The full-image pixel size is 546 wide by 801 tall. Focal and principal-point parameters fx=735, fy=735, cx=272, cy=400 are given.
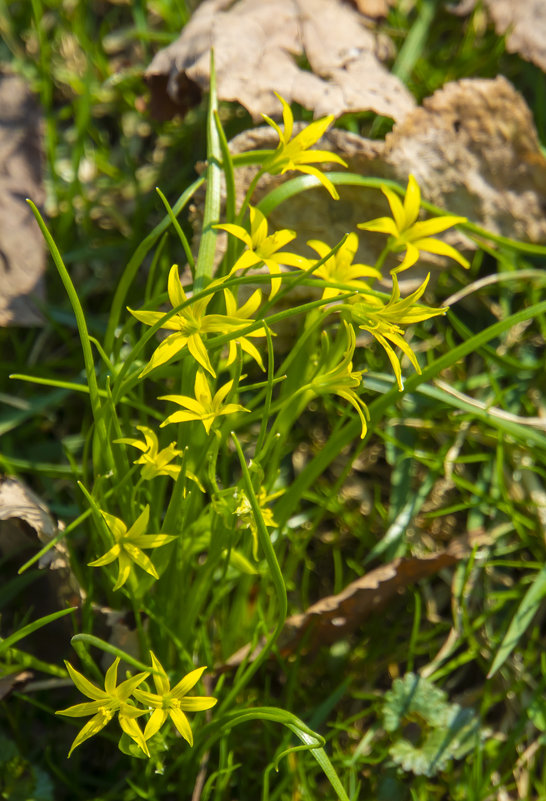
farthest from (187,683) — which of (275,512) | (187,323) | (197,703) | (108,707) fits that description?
(187,323)

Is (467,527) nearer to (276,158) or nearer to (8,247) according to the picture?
(276,158)

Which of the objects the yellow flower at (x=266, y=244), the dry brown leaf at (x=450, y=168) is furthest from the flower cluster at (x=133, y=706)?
the dry brown leaf at (x=450, y=168)

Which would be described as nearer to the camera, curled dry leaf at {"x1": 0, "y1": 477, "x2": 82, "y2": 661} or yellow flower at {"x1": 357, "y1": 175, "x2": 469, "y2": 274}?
yellow flower at {"x1": 357, "y1": 175, "x2": 469, "y2": 274}

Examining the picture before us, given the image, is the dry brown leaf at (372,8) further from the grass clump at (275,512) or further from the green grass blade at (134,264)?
the green grass blade at (134,264)

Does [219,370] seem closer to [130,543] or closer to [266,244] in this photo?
[266,244]

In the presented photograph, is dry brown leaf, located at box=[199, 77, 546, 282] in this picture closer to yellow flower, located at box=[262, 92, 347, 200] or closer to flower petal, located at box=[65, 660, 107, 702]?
yellow flower, located at box=[262, 92, 347, 200]

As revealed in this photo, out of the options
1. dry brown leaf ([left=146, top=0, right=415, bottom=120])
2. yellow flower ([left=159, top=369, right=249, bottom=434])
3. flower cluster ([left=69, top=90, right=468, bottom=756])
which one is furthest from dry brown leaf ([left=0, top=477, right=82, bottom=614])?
dry brown leaf ([left=146, top=0, right=415, bottom=120])
